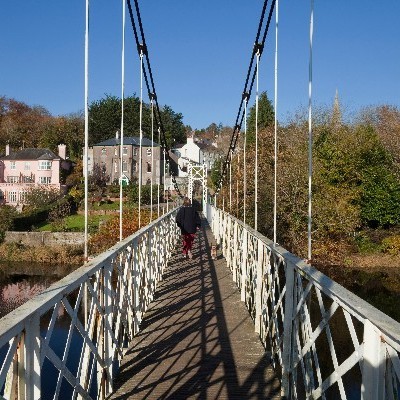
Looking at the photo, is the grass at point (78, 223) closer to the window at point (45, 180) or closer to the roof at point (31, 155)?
the window at point (45, 180)

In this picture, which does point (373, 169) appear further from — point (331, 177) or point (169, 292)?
point (169, 292)

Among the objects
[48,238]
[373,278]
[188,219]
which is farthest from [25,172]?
[188,219]

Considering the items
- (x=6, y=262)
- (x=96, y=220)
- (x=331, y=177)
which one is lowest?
(x=6, y=262)

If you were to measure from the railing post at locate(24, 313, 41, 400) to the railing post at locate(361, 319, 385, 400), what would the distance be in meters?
1.13

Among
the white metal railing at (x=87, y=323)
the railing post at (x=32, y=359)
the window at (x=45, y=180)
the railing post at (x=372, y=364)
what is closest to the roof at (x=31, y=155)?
the window at (x=45, y=180)

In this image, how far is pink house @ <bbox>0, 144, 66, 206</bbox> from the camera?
4531cm

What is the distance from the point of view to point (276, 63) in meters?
5.31

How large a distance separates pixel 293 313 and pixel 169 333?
72.9 inches

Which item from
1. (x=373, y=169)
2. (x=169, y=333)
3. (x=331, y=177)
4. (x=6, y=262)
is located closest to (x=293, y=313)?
(x=169, y=333)

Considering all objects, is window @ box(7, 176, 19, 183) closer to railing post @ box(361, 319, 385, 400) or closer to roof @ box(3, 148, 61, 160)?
roof @ box(3, 148, 61, 160)

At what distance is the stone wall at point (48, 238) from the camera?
30.6m

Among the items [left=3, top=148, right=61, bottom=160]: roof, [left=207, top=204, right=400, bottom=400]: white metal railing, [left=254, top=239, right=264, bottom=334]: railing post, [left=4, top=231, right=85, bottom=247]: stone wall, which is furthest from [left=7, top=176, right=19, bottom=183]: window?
[left=254, top=239, right=264, bottom=334]: railing post

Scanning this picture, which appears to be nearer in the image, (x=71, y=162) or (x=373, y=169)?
(x=373, y=169)

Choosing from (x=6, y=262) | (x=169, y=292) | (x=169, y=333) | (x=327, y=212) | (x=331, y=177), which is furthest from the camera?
(x=6, y=262)
